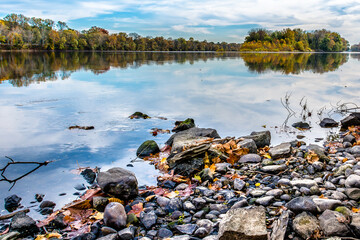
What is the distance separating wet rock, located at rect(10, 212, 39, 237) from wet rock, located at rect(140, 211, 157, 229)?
144 cm

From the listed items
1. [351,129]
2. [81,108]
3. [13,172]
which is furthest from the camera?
[81,108]

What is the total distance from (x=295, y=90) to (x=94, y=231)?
1644 cm

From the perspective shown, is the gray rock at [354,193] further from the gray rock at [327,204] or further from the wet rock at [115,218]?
the wet rock at [115,218]

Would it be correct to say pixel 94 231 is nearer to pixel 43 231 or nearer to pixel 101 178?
pixel 43 231

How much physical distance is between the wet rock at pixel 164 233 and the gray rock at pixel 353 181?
279 centimetres

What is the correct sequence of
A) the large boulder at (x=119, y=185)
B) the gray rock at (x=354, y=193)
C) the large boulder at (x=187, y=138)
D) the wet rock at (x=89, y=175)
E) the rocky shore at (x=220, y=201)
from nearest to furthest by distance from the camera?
the rocky shore at (x=220, y=201) → the gray rock at (x=354, y=193) → the large boulder at (x=119, y=185) → the wet rock at (x=89, y=175) → the large boulder at (x=187, y=138)

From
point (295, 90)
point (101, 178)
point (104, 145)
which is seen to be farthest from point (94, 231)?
point (295, 90)

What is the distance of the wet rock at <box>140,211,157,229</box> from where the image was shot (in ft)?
12.9

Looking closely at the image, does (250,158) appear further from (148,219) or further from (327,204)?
(148,219)

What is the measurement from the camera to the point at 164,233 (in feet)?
12.2

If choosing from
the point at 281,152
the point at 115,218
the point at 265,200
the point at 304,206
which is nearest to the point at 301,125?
the point at 281,152

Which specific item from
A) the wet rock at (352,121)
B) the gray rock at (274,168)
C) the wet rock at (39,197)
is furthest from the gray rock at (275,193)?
the wet rock at (352,121)

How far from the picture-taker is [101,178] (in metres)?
Result: 5.03

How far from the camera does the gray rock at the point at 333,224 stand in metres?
3.19
